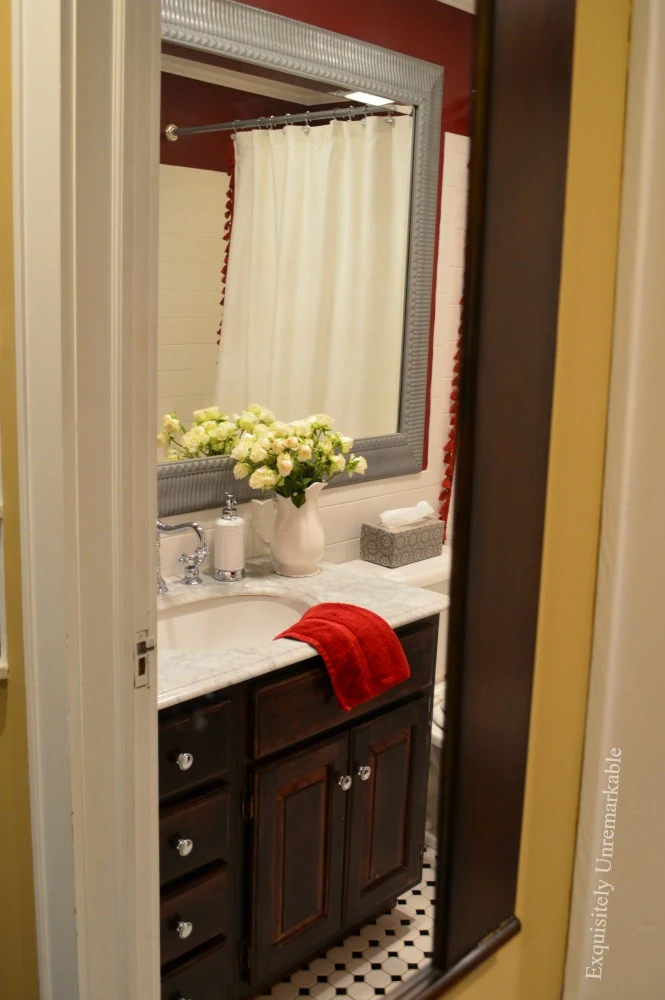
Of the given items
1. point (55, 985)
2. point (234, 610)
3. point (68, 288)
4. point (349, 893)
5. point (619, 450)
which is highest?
point (68, 288)

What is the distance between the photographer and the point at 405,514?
2348mm

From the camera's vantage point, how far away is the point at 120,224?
0.99 meters

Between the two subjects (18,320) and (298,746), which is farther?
(298,746)

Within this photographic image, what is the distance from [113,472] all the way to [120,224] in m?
0.27

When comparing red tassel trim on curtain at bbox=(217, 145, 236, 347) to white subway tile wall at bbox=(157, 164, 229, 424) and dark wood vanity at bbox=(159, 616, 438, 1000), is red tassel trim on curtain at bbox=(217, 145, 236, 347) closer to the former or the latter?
white subway tile wall at bbox=(157, 164, 229, 424)

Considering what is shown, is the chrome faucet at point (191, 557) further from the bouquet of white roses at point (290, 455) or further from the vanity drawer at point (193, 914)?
the vanity drawer at point (193, 914)

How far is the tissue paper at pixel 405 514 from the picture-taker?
2305 millimetres

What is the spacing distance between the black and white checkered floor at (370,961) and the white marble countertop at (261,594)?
544mm

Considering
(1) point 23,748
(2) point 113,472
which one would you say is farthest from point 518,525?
(1) point 23,748

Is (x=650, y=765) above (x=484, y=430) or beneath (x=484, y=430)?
beneath

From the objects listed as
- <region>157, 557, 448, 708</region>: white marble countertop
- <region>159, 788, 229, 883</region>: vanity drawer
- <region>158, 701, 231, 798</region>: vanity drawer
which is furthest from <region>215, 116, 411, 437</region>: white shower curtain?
<region>159, 788, 229, 883</region>: vanity drawer

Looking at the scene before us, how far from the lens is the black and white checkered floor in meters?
1.95

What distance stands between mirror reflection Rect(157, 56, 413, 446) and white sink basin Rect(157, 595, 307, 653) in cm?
43

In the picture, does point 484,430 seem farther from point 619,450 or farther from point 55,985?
point 55,985
